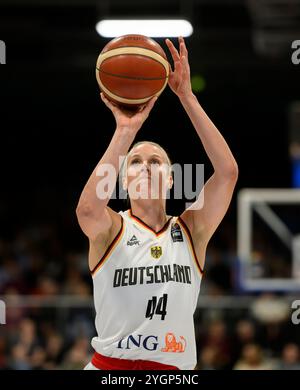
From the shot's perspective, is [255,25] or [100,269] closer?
[100,269]

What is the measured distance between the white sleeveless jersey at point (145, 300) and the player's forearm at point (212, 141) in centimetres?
52

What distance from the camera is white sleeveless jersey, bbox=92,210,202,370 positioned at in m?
3.97

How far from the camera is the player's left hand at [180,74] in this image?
13.8 feet

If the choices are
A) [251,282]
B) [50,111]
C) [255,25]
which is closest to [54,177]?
[50,111]

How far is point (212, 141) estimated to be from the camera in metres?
4.14

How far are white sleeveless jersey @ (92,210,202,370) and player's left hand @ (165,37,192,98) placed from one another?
821mm

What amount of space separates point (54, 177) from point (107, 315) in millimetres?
13013

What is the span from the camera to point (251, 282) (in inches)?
412

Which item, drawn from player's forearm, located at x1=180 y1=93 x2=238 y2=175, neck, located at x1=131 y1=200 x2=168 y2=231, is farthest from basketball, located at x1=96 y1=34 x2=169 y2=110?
neck, located at x1=131 y1=200 x2=168 y2=231

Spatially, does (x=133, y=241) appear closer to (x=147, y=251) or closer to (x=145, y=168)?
(x=147, y=251)

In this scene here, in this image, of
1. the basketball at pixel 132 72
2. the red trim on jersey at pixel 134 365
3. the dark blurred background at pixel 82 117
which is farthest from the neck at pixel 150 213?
the dark blurred background at pixel 82 117

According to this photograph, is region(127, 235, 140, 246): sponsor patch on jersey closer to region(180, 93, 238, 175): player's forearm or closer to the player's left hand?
region(180, 93, 238, 175): player's forearm
